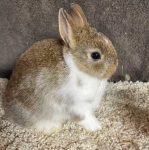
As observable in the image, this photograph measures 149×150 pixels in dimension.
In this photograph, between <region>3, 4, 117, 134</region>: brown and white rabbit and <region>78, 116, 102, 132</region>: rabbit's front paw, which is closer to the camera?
<region>3, 4, 117, 134</region>: brown and white rabbit

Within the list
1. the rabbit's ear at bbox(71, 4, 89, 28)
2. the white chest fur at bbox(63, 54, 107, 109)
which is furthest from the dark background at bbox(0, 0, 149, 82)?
the white chest fur at bbox(63, 54, 107, 109)

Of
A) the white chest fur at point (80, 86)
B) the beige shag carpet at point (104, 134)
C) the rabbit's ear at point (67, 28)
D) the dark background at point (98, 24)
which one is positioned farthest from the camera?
the dark background at point (98, 24)

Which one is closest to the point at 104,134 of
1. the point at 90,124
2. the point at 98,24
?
the point at 90,124

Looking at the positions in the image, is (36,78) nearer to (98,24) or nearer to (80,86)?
(80,86)

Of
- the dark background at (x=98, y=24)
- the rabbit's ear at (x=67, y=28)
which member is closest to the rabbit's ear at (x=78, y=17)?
the rabbit's ear at (x=67, y=28)

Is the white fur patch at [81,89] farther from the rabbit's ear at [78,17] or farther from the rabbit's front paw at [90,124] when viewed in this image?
the rabbit's ear at [78,17]

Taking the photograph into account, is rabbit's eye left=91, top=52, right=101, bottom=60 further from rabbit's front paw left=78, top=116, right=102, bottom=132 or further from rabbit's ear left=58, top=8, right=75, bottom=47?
rabbit's front paw left=78, top=116, right=102, bottom=132

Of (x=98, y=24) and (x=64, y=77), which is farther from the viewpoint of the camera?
(x=98, y=24)
